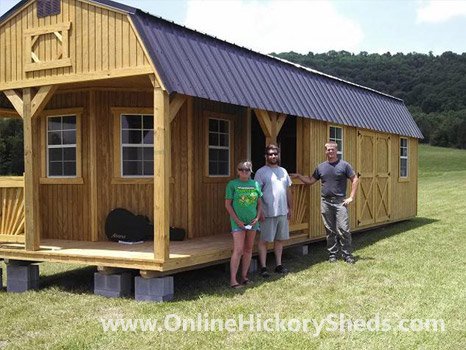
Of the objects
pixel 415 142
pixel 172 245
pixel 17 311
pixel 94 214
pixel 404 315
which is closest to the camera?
pixel 404 315

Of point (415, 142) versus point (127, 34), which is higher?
point (127, 34)

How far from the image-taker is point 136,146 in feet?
29.1

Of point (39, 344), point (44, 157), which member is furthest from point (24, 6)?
point (39, 344)

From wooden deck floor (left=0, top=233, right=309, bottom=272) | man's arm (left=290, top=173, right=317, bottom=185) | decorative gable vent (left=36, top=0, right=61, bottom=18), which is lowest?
wooden deck floor (left=0, top=233, right=309, bottom=272)

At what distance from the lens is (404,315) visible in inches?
232

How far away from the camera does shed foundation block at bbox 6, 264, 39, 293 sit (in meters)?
7.77

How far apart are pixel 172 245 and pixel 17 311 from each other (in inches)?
93.8

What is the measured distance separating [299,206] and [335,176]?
121cm

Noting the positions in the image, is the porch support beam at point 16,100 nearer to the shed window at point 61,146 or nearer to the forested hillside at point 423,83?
the shed window at point 61,146

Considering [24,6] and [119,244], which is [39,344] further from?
[24,6]

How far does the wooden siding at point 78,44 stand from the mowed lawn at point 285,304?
2.96m

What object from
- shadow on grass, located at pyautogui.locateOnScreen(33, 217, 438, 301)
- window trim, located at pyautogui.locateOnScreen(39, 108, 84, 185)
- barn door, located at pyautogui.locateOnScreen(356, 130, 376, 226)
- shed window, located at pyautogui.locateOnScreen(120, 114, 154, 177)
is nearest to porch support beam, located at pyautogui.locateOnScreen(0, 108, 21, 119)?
window trim, located at pyautogui.locateOnScreen(39, 108, 84, 185)

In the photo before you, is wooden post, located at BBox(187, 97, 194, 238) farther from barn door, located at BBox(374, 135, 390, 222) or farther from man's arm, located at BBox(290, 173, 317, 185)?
barn door, located at BBox(374, 135, 390, 222)

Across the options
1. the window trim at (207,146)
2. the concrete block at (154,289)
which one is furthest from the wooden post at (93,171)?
the concrete block at (154,289)
